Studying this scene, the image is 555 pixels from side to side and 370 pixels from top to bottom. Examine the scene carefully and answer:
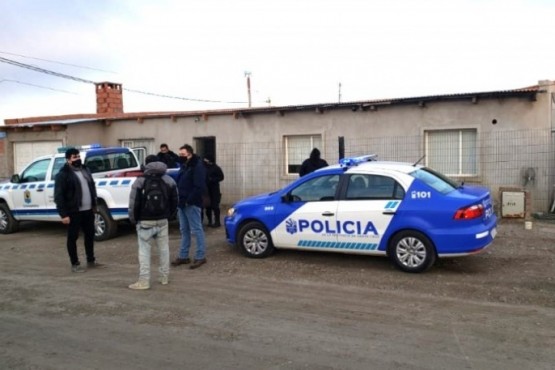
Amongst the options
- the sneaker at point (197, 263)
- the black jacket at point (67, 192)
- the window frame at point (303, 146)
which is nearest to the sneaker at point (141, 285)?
the sneaker at point (197, 263)

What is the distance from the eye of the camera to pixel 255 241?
332 inches

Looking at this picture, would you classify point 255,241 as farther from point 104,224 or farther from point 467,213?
point 104,224

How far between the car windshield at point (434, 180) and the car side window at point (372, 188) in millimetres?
345

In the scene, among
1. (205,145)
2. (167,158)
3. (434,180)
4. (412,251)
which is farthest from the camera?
(205,145)

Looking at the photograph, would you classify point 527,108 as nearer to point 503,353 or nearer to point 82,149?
point 503,353

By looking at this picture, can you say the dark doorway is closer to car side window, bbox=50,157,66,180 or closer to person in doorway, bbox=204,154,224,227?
person in doorway, bbox=204,154,224,227

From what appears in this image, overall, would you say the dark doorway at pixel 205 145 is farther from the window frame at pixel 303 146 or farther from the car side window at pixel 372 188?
the car side window at pixel 372 188

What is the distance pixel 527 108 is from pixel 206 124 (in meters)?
9.22

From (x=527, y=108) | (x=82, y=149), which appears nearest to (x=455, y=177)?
(x=527, y=108)

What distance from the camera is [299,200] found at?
8.12m

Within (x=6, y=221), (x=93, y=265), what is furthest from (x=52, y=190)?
(x=93, y=265)

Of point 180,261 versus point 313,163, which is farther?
point 313,163

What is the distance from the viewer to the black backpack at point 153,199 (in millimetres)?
6871

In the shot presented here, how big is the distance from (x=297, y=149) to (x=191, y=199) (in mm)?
7917
